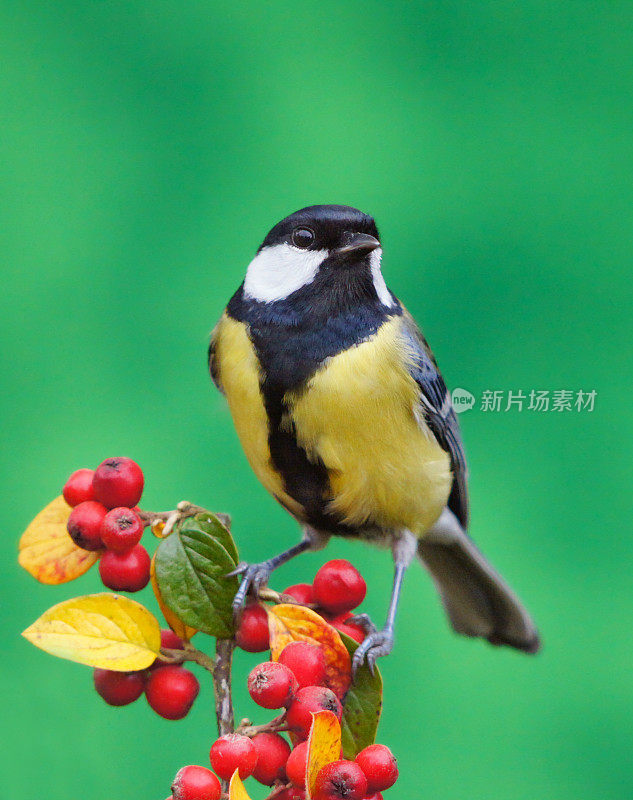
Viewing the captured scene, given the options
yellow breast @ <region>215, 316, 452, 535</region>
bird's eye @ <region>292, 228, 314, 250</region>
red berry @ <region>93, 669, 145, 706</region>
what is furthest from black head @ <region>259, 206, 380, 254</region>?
red berry @ <region>93, 669, 145, 706</region>

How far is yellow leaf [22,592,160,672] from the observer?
24.1 inches

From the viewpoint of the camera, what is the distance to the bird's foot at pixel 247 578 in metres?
0.68

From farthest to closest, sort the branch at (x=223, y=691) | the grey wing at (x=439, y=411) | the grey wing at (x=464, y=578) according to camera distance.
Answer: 1. the grey wing at (x=464, y=578)
2. the grey wing at (x=439, y=411)
3. the branch at (x=223, y=691)

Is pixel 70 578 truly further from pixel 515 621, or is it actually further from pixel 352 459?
pixel 515 621

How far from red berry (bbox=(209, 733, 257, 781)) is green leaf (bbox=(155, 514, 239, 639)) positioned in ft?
0.35

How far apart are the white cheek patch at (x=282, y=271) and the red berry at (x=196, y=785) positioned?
49cm

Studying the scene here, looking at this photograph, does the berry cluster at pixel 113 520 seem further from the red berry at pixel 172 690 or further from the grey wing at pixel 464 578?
the grey wing at pixel 464 578

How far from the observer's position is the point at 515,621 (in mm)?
1212

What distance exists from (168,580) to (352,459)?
0.33 m

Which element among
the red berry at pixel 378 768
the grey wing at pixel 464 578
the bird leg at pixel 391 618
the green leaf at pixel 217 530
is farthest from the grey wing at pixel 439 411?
the red berry at pixel 378 768

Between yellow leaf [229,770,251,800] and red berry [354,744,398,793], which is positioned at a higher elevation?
yellow leaf [229,770,251,800]

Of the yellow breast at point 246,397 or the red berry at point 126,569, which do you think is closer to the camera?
the red berry at point 126,569

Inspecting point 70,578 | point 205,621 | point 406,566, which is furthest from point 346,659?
point 406,566

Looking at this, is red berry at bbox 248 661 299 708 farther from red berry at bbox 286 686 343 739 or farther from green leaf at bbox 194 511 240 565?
green leaf at bbox 194 511 240 565
